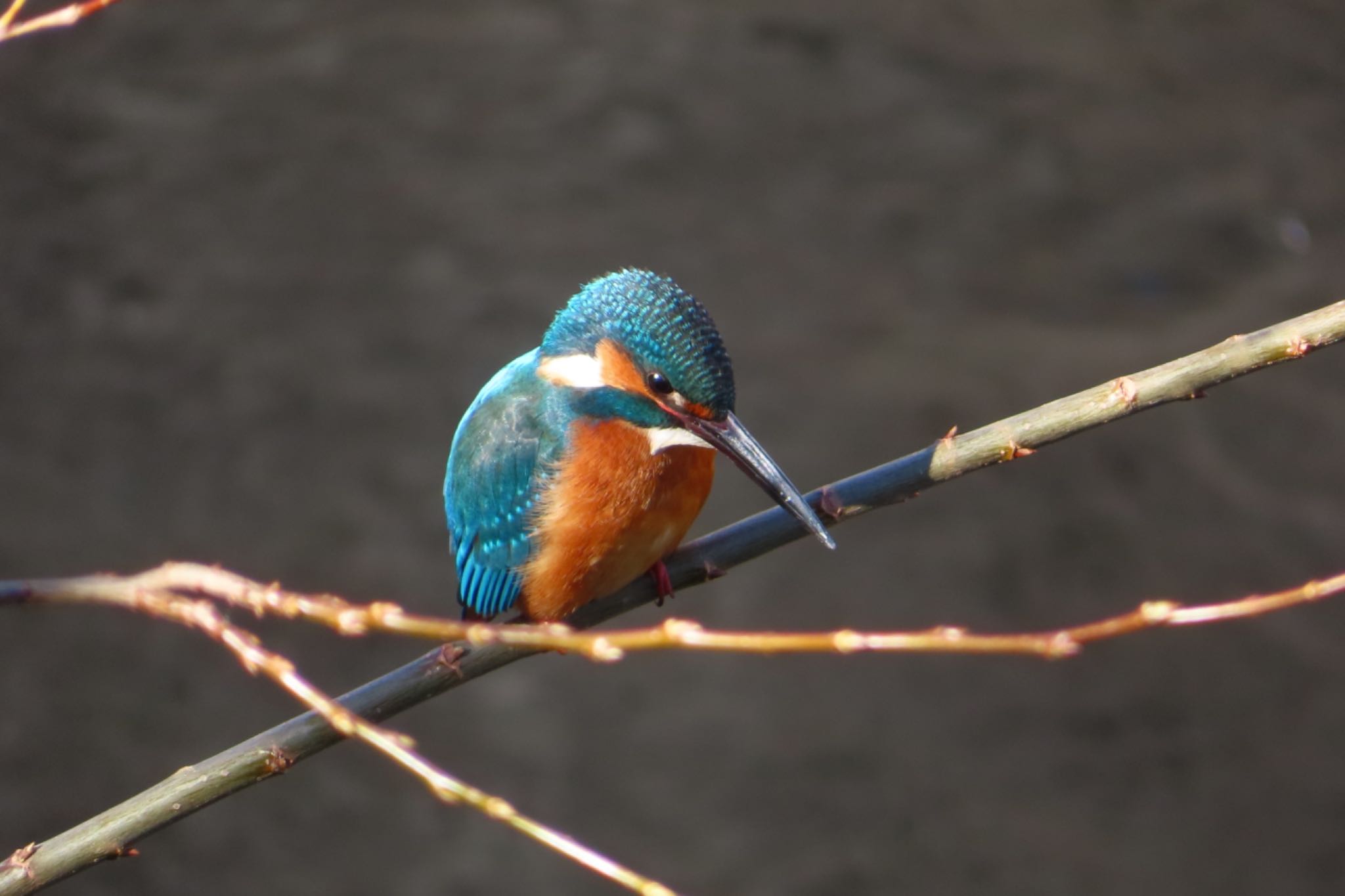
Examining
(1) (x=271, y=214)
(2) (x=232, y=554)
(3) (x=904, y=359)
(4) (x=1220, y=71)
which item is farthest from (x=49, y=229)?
(4) (x=1220, y=71)

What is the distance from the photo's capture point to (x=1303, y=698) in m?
3.89

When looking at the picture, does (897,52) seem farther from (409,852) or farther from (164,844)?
(164,844)

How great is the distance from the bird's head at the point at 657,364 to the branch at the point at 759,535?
0.15 metres

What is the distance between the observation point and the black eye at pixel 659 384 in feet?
5.83

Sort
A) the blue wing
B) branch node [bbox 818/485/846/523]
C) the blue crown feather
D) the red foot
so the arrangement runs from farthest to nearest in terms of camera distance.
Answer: the blue wing
the red foot
the blue crown feather
branch node [bbox 818/485/846/523]

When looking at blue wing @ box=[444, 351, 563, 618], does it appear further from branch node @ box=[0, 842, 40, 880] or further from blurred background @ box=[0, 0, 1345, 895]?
blurred background @ box=[0, 0, 1345, 895]

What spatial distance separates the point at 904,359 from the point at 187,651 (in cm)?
229

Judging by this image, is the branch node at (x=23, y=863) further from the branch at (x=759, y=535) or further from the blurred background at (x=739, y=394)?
the blurred background at (x=739, y=394)

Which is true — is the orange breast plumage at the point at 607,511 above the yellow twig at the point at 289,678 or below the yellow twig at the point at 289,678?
below

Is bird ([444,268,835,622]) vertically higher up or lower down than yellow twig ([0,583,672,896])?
lower down

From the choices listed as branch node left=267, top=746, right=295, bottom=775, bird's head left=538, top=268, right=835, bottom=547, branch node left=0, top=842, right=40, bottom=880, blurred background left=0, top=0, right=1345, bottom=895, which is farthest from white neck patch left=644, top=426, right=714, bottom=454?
blurred background left=0, top=0, right=1345, bottom=895

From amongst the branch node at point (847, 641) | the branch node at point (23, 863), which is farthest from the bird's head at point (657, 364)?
the branch node at point (847, 641)

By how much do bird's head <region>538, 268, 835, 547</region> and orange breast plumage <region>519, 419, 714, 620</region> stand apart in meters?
0.04

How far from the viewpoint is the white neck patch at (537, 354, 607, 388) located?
1928 millimetres
